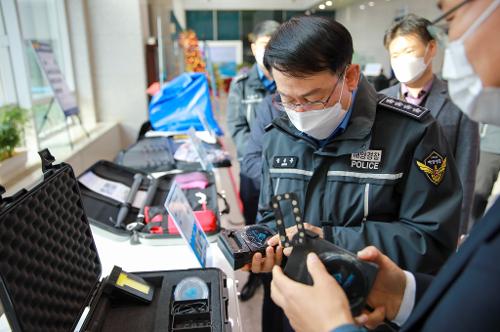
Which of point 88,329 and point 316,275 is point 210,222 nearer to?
point 88,329

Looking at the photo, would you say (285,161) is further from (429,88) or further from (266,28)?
(266,28)

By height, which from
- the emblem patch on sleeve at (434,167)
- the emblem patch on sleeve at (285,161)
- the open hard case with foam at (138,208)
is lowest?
the open hard case with foam at (138,208)

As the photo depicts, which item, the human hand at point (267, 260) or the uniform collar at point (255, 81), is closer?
the human hand at point (267, 260)

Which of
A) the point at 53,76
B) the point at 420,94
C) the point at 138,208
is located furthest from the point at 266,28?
the point at 53,76

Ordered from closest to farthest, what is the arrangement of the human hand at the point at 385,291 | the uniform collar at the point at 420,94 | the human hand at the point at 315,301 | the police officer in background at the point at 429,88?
the human hand at the point at 315,301 → the human hand at the point at 385,291 → the police officer in background at the point at 429,88 → the uniform collar at the point at 420,94

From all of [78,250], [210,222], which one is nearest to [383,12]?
[210,222]

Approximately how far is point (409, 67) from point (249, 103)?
37.0 inches

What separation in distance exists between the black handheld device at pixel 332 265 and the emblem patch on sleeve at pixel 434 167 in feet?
1.28

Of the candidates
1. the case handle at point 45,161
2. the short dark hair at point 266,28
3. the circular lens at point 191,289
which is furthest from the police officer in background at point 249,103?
the case handle at point 45,161

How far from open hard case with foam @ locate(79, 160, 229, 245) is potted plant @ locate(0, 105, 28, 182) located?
38cm

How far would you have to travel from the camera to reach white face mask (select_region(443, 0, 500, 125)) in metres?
0.52

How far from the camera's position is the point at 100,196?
1.60 m

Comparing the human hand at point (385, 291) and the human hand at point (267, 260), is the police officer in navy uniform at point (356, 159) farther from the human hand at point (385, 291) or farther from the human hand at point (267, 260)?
the human hand at point (385, 291)

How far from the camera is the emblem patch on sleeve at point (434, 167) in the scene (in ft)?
3.01
